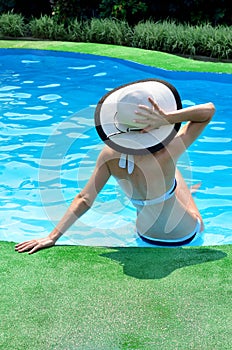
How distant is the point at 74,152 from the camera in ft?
22.7

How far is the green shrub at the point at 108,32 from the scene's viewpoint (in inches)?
511

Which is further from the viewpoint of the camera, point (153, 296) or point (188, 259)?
point (188, 259)

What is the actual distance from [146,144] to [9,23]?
11881 millimetres

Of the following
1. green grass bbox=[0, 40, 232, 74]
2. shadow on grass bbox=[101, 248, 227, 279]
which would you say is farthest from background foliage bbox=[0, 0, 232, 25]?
shadow on grass bbox=[101, 248, 227, 279]

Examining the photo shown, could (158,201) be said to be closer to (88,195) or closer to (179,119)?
(88,195)

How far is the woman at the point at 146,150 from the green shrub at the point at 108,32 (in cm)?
946

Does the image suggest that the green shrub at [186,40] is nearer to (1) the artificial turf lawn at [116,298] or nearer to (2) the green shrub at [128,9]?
(2) the green shrub at [128,9]

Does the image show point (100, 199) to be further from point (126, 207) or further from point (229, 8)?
point (229, 8)

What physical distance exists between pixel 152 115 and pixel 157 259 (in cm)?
91

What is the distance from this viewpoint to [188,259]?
11.6ft

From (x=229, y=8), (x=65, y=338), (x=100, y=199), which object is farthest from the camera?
(x=229, y=8)

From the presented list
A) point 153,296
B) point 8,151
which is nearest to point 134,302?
point 153,296

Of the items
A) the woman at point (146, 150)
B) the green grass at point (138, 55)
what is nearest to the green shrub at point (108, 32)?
the green grass at point (138, 55)

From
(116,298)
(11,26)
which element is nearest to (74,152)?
(116,298)
